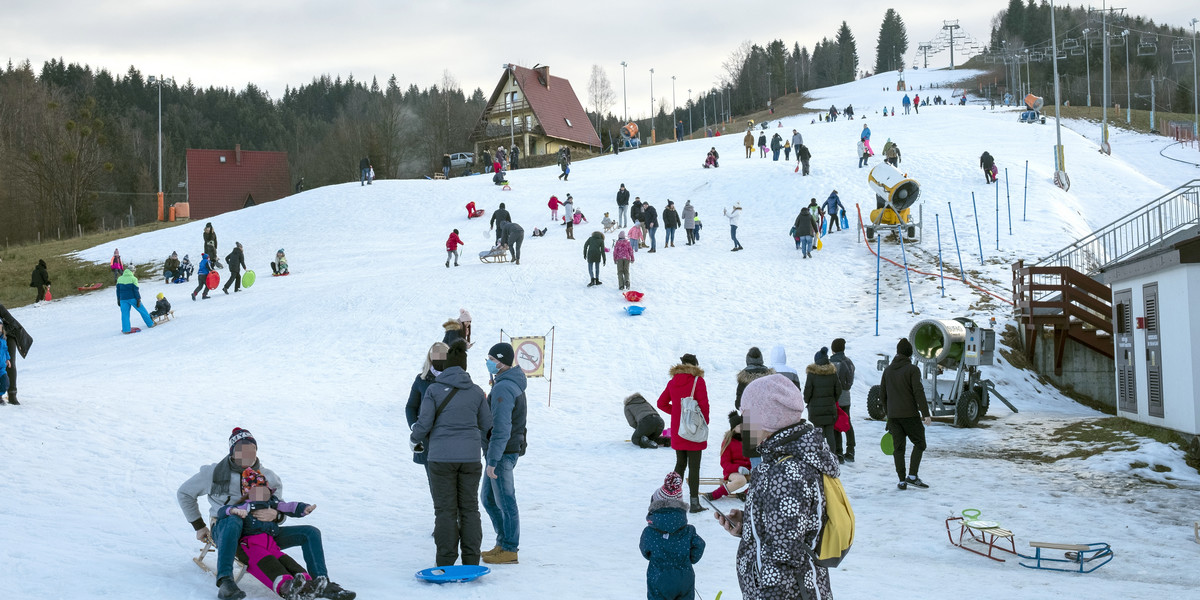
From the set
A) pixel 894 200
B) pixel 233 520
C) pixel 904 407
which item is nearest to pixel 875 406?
pixel 904 407

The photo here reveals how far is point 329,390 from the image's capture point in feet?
53.6

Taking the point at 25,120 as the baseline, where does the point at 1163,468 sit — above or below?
below

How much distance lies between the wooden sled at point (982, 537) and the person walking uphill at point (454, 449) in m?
4.06

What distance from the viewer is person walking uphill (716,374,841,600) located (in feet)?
11.9

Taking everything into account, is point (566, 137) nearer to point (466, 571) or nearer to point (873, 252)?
point (873, 252)

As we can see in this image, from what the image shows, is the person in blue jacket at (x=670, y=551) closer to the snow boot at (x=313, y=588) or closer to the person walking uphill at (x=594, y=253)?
the snow boot at (x=313, y=588)

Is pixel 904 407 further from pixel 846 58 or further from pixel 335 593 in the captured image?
pixel 846 58

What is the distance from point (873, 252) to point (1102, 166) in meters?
20.3

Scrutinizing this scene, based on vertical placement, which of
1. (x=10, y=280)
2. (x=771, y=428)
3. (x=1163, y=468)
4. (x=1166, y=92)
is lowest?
(x=1163, y=468)

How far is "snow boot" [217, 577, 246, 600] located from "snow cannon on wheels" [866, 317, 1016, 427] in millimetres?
11288

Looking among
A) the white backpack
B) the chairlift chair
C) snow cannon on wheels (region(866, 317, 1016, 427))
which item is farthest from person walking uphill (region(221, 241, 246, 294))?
the chairlift chair

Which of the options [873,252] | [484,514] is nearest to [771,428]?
[484,514]

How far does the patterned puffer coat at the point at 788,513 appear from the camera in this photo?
3.62m

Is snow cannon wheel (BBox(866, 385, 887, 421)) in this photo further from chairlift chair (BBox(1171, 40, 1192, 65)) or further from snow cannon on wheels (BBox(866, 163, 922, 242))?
chairlift chair (BBox(1171, 40, 1192, 65))
